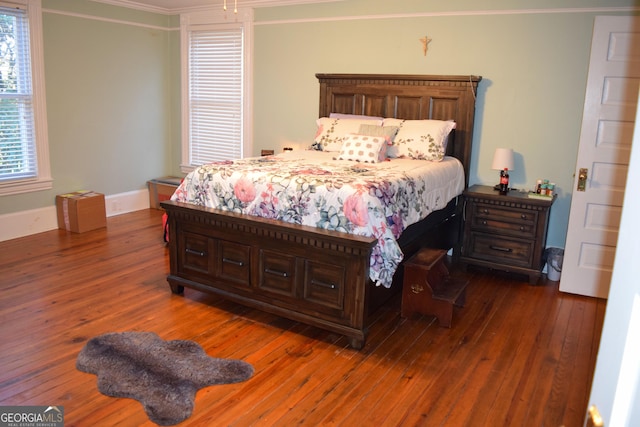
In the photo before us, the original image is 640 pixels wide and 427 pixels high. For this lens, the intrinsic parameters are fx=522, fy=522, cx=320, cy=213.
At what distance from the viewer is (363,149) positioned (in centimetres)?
420

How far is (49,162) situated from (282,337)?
343 cm

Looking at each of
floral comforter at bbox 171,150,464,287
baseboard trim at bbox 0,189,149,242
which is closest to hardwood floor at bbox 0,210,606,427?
floral comforter at bbox 171,150,464,287

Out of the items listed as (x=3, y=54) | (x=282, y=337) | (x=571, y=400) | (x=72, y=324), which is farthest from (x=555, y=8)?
(x=3, y=54)

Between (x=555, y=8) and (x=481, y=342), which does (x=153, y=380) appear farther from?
(x=555, y=8)

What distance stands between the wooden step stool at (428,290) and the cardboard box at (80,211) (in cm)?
343

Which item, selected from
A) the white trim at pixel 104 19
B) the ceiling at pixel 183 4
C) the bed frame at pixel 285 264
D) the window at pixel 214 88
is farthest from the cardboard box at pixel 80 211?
the ceiling at pixel 183 4

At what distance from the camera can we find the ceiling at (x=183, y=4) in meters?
5.49

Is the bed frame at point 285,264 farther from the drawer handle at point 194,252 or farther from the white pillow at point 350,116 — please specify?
the white pillow at point 350,116

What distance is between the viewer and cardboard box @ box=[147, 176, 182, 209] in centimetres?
614

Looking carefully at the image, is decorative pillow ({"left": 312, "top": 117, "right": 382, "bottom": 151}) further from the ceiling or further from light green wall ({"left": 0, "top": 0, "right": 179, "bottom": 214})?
light green wall ({"left": 0, "top": 0, "right": 179, "bottom": 214})

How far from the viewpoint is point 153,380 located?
2625 mm

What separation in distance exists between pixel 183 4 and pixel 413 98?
9.55ft

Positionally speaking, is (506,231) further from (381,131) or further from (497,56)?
(497,56)

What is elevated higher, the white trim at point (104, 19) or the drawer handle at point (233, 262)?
the white trim at point (104, 19)
